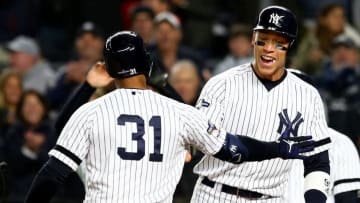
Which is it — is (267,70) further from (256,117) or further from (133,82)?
(133,82)

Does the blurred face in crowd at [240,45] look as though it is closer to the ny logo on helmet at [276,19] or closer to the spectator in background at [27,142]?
the spectator in background at [27,142]

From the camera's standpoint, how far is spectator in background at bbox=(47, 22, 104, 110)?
1008 centimetres

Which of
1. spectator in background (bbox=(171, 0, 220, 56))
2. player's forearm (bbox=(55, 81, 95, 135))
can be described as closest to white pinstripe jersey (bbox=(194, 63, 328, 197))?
player's forearm (bbox=(55, 81, 95, 135))

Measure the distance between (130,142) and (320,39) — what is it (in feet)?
17.9

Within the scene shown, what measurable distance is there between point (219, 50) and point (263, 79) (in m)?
5.14

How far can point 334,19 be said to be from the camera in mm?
10195

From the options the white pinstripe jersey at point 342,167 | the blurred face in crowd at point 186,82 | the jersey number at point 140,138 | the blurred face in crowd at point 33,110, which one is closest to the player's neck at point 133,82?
the jersey number at point 140,138

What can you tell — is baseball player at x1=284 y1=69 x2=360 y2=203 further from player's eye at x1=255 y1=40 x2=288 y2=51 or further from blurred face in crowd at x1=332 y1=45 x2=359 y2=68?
blurred face in crowd at x1=332 y1=45 x2=359 y2=68

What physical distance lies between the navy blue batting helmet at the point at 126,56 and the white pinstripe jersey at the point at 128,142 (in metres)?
0.10

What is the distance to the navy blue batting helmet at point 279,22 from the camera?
19.1 feet

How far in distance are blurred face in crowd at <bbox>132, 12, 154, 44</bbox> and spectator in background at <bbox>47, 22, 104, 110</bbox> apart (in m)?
0.45

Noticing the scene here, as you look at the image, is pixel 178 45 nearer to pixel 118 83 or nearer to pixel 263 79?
pixel 263 79

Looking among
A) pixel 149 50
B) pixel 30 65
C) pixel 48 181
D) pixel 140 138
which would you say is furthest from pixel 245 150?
pixel 30 65

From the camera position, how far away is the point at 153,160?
513cm
